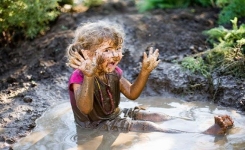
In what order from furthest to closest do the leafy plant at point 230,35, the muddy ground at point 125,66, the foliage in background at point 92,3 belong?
the foliage in background at point 92,3
the leafy plant at point 230,35
the muddy ground at point 125,66

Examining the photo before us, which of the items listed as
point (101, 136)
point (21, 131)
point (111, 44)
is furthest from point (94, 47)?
point (21, 131)

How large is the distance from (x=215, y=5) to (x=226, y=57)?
294 cm

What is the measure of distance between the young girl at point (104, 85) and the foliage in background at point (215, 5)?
11.0ft

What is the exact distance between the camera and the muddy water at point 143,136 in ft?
14.0

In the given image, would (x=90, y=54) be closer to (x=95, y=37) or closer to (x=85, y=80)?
(x=95, y=37)

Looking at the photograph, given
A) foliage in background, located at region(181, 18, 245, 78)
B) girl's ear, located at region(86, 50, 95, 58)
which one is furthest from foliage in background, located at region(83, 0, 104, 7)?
girl's ear, located at region(86, 50, 95, 58)

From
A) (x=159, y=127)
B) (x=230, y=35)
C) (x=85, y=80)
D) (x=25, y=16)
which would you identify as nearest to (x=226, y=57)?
(x=230, y=35)

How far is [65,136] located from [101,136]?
1.38 ft

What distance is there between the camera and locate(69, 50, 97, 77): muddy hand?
165 inches

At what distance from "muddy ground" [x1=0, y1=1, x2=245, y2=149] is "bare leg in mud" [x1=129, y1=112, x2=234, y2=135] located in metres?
0.93

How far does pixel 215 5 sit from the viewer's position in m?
8.66

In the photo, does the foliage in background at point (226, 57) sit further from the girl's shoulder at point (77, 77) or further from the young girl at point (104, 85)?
the girl's shoulder at point (77, 77)

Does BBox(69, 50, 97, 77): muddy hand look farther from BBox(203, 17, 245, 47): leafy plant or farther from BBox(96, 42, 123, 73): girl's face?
BBox(203, 17, 245, 47): leafy plant

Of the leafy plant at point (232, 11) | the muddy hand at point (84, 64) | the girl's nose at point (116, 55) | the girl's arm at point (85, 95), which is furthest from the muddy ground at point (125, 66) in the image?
the girl's nose at point (116, 55)
